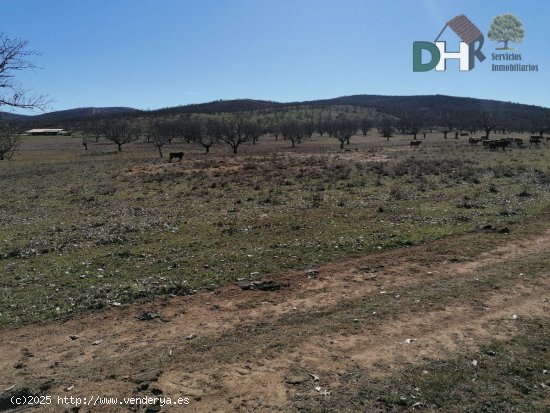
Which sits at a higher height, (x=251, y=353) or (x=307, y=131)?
(x=307, y=131)

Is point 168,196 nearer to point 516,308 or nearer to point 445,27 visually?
point 516,308

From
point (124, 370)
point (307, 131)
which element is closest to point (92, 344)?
point (124, 370)

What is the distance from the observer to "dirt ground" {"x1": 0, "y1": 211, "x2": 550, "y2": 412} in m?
5.92

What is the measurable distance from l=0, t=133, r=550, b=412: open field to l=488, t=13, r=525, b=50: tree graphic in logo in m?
33.6

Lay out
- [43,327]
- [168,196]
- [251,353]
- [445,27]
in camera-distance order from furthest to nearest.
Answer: [445,27] < [168,196] < [43,327] < [251,353]

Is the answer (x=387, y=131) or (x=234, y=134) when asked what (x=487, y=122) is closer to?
(x=387, y=131)

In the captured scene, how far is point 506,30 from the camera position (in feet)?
145

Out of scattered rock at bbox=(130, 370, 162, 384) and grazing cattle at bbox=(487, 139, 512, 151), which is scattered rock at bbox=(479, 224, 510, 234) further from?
grazing cattle at bbox=(487, 139, 512, 151)

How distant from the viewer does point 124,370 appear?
250 inches

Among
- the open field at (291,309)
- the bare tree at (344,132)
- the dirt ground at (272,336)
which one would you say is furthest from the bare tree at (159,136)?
the dirt ground at (272,336)

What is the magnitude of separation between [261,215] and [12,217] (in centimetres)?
1219

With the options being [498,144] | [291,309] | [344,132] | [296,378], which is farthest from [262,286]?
[344,132]

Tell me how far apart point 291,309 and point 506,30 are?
47795 mm

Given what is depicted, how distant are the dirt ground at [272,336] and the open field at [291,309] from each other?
1.3 inches
